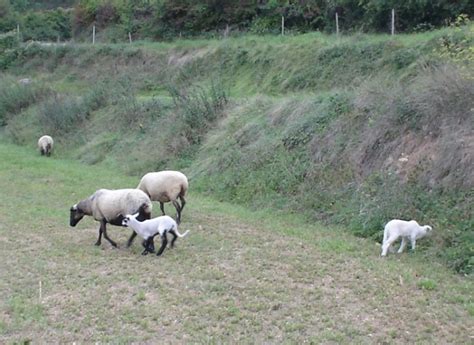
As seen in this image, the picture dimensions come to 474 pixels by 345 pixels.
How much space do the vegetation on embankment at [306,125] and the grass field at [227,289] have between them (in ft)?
4.25

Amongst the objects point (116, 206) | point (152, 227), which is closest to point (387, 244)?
point (152, 227)

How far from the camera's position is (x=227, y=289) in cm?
823

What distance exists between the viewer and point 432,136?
12.2 metres

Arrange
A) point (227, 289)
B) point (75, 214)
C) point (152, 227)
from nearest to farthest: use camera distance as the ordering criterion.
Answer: point (227, 289)
point (152, 227)
point (75, 214)

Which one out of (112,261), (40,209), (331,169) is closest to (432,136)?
(331,169)

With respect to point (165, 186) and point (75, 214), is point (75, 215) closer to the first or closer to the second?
Result: point (75, 214)

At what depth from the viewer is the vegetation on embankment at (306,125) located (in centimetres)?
1146

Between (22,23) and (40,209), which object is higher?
(22,23)

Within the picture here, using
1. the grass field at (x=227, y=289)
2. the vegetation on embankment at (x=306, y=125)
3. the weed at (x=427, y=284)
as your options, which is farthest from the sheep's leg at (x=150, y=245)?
the weed at (x=427, y=284)

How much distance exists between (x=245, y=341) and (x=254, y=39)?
25430 mm

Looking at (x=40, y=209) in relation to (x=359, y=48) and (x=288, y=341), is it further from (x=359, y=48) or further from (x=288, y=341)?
(x=359, y=48)

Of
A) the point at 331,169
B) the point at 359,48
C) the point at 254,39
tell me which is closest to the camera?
the point at 331,169

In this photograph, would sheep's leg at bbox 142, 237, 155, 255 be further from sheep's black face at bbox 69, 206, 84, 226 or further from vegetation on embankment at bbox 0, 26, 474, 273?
vegetation on embankment at bbox 0, 26, 474, 273

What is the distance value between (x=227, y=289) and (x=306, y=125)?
834cm
